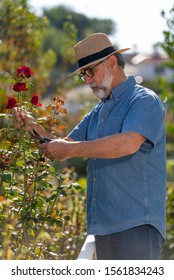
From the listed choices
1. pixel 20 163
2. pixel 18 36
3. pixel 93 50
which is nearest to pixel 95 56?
pixel 93 50

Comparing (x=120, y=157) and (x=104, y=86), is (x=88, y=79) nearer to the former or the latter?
(x=104, y=86)

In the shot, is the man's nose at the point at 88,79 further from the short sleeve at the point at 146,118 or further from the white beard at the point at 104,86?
A: the short sleeve at the point at 146,118

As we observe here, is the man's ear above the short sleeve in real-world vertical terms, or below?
above

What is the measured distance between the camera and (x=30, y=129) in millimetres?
4020

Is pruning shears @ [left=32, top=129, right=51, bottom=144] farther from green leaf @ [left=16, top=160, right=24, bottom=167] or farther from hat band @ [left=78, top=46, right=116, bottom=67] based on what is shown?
hat band @ [left=78, top=46, right=116, bottom=67]

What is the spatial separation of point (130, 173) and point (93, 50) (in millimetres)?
662

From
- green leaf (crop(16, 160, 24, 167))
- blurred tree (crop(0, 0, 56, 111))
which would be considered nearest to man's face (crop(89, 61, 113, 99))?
green leaf (crop(16, 160, 24, 167))

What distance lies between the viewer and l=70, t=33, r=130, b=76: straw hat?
390 cm

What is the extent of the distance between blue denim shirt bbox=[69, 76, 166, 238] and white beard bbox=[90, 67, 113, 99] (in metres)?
0.04

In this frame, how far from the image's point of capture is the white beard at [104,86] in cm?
388

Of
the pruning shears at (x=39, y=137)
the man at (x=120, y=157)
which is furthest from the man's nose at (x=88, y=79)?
the pruning shears at (x=39, y=137)

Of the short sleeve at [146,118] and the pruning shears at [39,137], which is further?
the pruning shears at [39,137]
